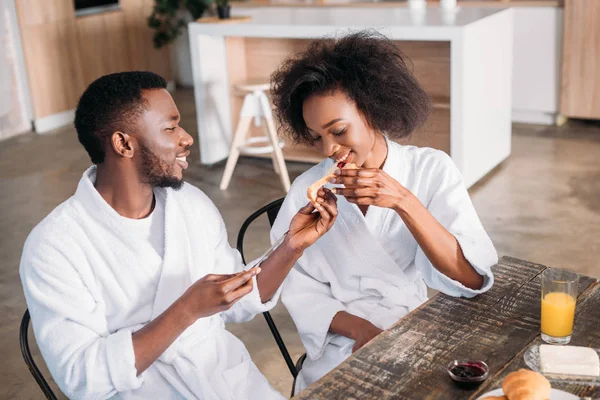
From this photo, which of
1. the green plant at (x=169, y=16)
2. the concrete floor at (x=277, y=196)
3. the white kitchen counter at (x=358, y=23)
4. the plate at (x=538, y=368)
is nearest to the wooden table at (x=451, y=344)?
the plate at (x=538, y=368)

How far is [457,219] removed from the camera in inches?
67.1

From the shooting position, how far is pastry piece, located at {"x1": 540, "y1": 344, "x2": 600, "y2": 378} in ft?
4.22

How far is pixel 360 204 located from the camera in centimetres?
177

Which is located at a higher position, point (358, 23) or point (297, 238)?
point (358, 23)

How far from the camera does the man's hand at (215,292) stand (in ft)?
4.77

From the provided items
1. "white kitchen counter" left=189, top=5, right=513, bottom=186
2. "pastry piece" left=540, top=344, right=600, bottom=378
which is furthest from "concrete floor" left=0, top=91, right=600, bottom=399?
"pastry piece" left=540, top=344, right=600, bottom=378

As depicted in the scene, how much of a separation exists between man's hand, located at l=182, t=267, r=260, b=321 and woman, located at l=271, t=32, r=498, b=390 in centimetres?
36

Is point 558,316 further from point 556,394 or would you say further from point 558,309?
point 556,394

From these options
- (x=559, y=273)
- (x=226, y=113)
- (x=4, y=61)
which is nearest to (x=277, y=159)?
(x=226, y=113)

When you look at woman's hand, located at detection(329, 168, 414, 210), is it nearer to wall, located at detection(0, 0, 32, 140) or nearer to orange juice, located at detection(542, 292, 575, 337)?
orange juice, located at detection(542, 292, 575, 337)

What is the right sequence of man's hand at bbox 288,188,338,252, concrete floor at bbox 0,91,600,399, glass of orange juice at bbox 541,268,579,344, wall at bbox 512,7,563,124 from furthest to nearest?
1. wall at bbox 512,7,563,124
2. concrete floor at bbox 0,91,600,399
3. man's hand at bbox 288,188,338,252
4. glass of orange juice at bbox 541,268,579,344

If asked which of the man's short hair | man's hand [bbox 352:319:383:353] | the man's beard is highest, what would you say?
the man's short hair

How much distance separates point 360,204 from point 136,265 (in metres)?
0.51

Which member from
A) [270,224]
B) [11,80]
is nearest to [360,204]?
[270,224]
